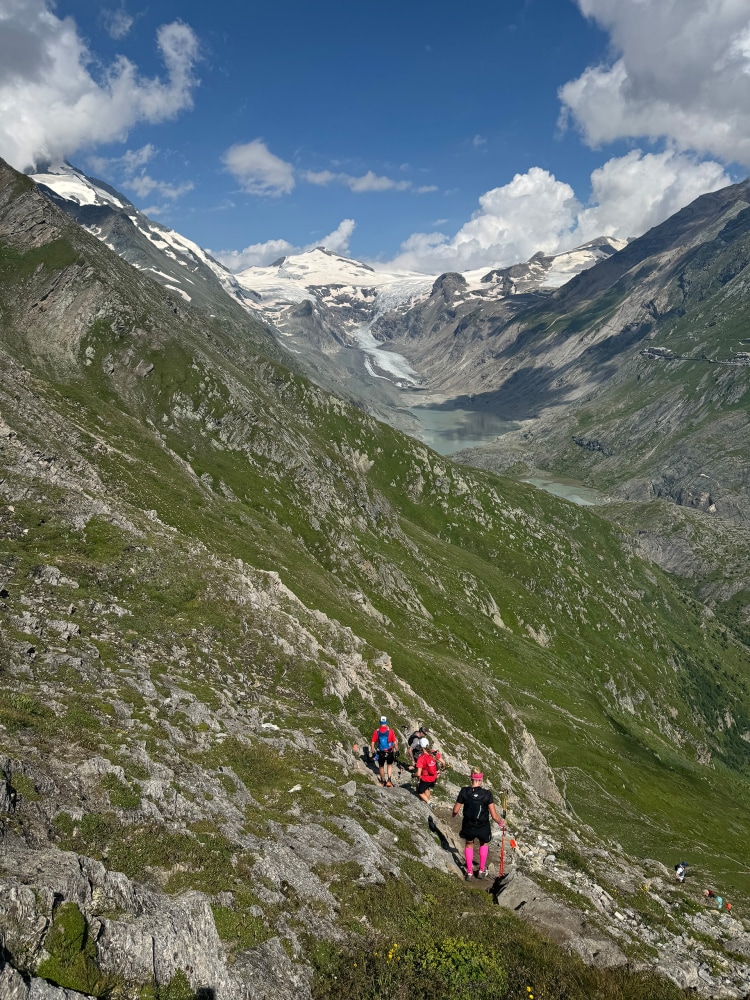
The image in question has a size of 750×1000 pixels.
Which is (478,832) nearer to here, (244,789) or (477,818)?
(477,818)

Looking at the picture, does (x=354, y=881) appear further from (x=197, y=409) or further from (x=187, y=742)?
(x=197, y=409)

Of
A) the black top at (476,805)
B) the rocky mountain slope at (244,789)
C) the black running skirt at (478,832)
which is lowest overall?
the rocky mountain slope at (244,789)

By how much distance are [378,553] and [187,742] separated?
112440mm

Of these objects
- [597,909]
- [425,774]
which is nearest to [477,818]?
[425,774]

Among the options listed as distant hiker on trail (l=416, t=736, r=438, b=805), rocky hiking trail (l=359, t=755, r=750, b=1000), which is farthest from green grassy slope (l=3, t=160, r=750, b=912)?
rocky hiking trail (l=359, t=755, r=750, b=1000)

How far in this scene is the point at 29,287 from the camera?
146375 millimetres

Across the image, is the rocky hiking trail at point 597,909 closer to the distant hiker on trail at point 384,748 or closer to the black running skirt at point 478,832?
the distant hiker on trail at point 384,748

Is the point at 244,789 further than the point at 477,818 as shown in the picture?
Yes

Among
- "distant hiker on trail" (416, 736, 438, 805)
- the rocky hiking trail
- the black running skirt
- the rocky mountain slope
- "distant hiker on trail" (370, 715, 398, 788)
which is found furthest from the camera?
"distant hiker on trail" (370, 715, 398, 788)

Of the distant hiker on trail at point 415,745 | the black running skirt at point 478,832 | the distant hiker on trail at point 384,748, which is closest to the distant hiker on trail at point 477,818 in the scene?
the black running skirt at point 478,832

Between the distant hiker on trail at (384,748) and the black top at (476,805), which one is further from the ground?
the black top at (476,805)

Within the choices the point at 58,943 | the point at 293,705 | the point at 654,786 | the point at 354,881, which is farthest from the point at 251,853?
the point at 654,786

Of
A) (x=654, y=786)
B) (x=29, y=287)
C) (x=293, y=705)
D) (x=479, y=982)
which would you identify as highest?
(x=29, y=287)

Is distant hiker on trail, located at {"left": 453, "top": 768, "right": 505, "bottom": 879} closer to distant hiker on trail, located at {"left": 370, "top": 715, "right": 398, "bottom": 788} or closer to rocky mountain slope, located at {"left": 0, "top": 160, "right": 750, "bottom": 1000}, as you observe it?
rocky mountain slope, located at {"left": 0, "top": 160, "right": 750, "bottom": 1000}
